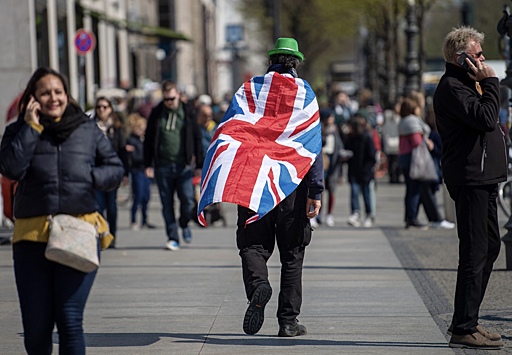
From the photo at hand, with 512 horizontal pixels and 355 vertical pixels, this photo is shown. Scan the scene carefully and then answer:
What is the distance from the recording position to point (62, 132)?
564 centimetres

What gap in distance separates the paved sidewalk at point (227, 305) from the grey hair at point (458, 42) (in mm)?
1796

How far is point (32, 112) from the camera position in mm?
5629

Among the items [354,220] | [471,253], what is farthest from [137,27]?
[471,253]

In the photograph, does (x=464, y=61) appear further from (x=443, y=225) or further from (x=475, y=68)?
(x=443, y=225)

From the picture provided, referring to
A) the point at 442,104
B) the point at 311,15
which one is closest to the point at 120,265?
the point at 442,104

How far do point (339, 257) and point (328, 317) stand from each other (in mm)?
3848

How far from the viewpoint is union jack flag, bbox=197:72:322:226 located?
751cm

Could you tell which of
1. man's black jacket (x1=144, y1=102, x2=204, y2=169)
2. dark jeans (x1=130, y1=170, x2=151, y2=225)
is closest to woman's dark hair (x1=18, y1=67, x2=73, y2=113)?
man's black jacket (x1=144, y1=102, x2=204, y2=169)

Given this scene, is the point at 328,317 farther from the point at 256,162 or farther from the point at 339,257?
the point at 339,257

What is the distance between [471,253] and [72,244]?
267 centimetres

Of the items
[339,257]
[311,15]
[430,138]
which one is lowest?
[339,257]

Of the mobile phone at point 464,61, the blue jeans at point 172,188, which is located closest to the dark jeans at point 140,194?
the blue jeans at point 172,188

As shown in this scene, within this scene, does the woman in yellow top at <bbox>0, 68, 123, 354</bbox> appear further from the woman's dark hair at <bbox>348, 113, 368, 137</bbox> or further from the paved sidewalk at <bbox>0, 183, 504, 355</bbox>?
the woman's dark hair at <bbox>348, 113, 368, 137</bbox>

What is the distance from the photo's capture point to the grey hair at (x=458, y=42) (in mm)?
7043
